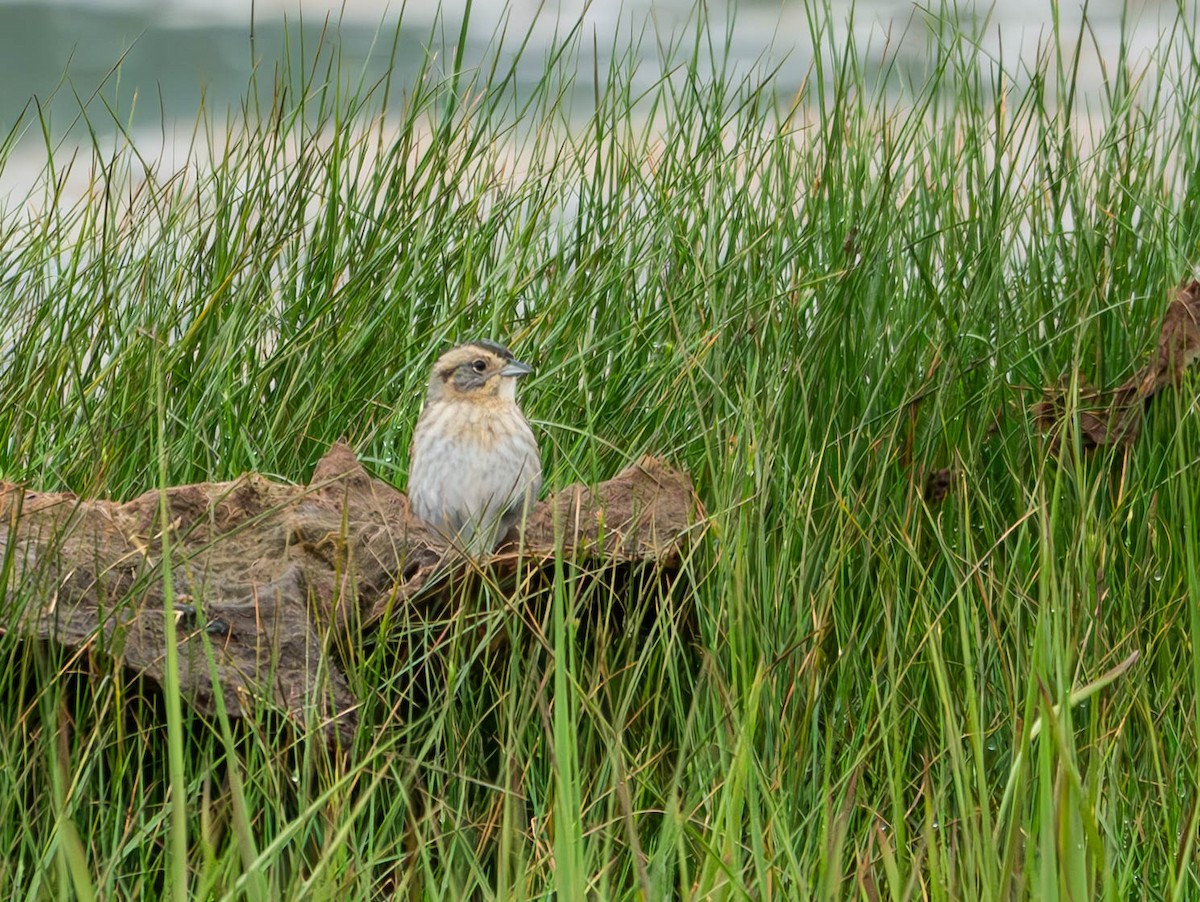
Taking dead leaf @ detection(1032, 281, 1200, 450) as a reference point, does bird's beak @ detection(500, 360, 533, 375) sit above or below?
below

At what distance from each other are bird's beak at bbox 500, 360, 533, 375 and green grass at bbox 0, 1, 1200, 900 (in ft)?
1.01

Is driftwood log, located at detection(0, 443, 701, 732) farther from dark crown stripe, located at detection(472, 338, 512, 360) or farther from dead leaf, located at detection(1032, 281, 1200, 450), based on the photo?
dead leaf, located at detection(1032, 281, 1200, 450)

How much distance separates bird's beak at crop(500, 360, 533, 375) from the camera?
4621mm

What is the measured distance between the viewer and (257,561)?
160 inches

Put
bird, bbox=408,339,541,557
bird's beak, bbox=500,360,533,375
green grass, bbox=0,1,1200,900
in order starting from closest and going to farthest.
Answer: green grass, bbox=0,1,1200,900 < bird, bbox=408,339,541,557 < bird's beak, bbox=500,360,533,375

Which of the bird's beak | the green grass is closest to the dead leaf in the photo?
the green grass

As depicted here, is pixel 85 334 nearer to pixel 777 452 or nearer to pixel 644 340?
pixel 644 340

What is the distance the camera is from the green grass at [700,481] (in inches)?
114

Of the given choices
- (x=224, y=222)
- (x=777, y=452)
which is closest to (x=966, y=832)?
(x=777, y=452)

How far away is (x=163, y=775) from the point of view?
11.9 ft

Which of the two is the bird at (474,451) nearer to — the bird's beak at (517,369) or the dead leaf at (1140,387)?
the bird's beak at (517,369)

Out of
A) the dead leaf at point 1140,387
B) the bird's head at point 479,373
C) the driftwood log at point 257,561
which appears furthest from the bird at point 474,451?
the dead leaf at point 1140,387

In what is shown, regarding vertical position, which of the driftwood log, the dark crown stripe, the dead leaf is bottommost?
the driftwood log

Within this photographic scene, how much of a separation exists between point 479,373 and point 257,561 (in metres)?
0.98
